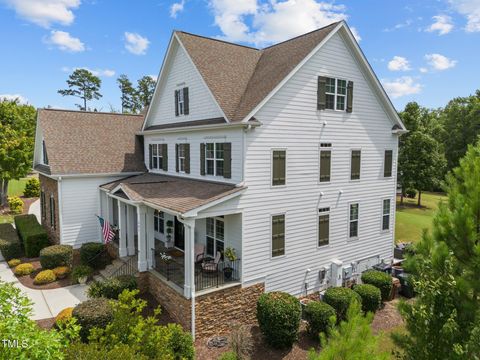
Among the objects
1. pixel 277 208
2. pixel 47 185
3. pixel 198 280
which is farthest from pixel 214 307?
pixel 47 185

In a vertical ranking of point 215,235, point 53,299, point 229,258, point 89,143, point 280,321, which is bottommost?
point 53,299

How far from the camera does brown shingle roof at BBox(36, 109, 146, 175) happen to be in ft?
65.5

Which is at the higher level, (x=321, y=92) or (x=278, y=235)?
(x=321, y=92)

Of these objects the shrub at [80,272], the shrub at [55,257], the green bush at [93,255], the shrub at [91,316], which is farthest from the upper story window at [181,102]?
the shrub at [91,316]

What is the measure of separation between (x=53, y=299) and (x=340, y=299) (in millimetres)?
12176

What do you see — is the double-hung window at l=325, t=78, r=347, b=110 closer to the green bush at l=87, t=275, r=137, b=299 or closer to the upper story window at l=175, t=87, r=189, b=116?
the upper story window at l=175, t=87, r=189, b=116

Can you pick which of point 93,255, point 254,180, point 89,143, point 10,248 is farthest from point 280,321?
point 10,248

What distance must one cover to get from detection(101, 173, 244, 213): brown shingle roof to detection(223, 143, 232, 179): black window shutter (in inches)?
19.9

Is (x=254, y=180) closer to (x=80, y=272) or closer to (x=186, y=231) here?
(x=186, y=231)

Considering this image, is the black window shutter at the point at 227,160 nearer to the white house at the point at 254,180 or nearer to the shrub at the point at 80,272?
the white house at the point at 254,180

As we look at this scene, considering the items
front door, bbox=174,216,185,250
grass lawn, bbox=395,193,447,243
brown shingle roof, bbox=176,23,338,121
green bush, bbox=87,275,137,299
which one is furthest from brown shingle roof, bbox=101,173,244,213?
grass lawn, bbox=395,193,447,243

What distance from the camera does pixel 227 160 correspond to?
14.2m

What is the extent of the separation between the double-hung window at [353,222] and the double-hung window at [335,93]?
5.08m

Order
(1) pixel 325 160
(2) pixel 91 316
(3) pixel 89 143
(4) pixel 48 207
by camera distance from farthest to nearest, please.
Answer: (4) pixel 48 207 < (3) pixel 89 143 < (1) pixel 325 160 < (2) pixel 91 316
